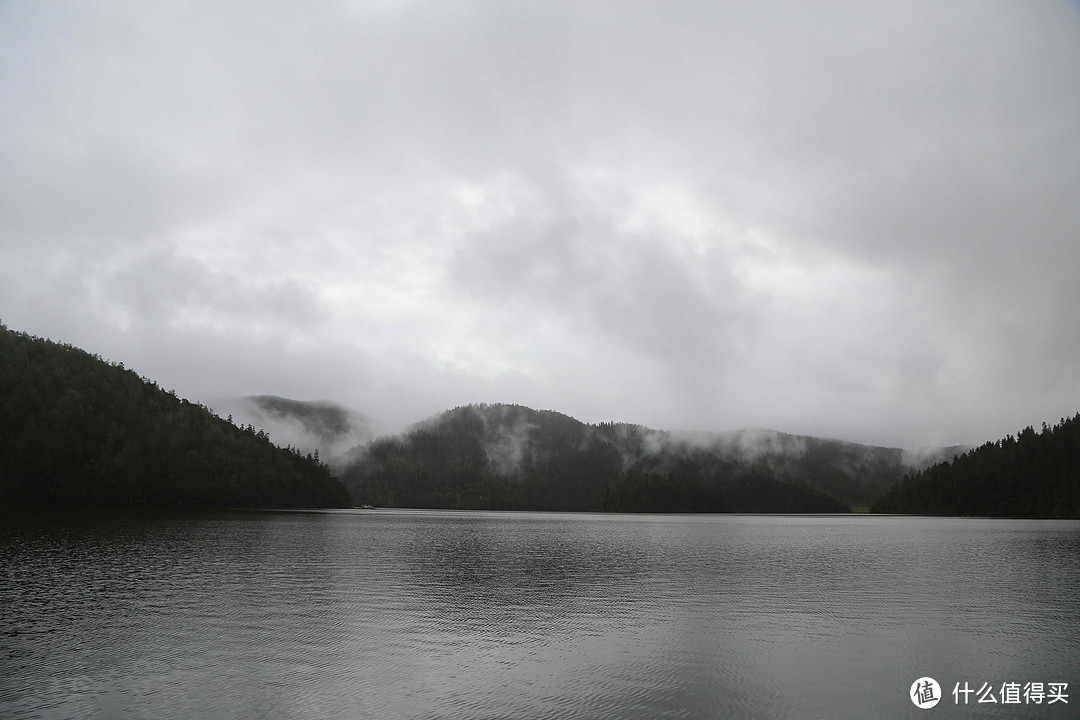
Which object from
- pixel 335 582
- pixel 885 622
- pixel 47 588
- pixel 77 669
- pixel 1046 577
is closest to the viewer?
pixel 77 669

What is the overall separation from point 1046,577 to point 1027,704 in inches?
2073

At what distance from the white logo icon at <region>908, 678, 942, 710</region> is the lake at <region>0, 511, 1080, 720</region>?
383 mm

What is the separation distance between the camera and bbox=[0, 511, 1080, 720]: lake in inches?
1049

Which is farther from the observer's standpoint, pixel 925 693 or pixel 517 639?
pixel 517 639

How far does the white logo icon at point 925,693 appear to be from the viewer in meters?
27.3

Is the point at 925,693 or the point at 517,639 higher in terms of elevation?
the point at 925,693

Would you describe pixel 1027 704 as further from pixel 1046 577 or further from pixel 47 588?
pixel 47 588

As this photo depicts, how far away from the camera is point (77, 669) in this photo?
30406 mm

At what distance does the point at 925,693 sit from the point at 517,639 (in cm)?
1983

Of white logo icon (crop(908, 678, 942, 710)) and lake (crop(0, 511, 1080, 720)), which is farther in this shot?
white logo icon (crop(908, 678, 942, 710))

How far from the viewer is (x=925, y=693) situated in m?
28.5

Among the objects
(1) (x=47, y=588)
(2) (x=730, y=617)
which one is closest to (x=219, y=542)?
Answer: (1) (x=47, y=588)

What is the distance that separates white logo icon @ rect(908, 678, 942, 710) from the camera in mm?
27266

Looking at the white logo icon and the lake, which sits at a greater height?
the white logo icon
